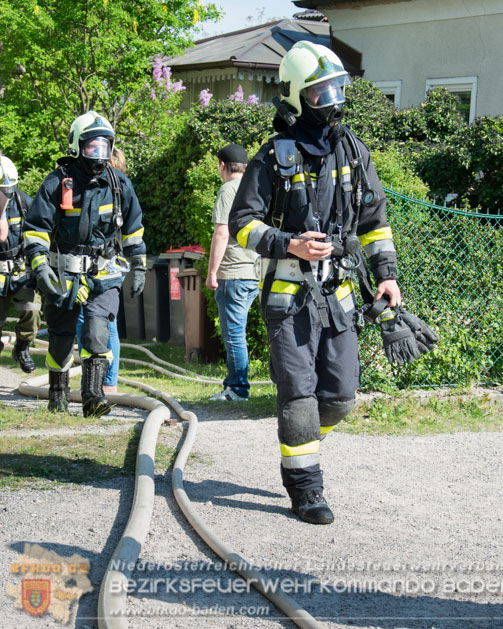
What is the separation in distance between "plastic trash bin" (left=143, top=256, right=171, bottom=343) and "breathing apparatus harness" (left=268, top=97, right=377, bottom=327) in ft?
25.1

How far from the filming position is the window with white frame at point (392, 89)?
17.9 metres

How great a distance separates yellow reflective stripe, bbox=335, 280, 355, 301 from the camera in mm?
4379

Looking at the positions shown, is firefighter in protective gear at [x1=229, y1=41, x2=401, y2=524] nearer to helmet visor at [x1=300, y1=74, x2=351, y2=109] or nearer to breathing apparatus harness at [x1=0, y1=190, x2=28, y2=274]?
helmet visor at [x1=300, y1=74, x2=351, y2=109]

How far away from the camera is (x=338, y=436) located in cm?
605

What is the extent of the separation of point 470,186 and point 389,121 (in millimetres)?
2279

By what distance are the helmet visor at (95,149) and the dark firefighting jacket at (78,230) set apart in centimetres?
18

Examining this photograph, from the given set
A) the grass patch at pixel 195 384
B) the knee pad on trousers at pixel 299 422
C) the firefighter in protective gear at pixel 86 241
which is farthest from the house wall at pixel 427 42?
the knee pad on trousers at pixel 299 422

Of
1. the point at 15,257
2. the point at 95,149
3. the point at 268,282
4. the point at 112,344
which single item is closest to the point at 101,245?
the point at 95,149

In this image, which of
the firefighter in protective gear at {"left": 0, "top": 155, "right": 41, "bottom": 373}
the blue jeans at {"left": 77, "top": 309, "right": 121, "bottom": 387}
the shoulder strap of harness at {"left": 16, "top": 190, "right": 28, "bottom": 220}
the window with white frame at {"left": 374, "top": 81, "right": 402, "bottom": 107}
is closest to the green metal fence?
the blue jeans at {"left": 77, "top": 309, "right": 121, "bottom": 387}

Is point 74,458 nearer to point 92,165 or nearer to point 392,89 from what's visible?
point 92,165

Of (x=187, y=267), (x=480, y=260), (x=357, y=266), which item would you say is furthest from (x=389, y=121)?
(x=357, y=266)

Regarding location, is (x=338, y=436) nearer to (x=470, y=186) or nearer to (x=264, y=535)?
(x=264, y=535)

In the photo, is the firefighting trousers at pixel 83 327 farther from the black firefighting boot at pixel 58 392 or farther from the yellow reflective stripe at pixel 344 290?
the yellow reflective stripe at pixel 344 290

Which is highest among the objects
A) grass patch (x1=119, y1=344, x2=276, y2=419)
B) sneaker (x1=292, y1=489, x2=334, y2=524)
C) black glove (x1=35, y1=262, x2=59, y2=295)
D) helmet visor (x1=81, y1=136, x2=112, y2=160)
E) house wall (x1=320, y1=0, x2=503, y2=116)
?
house wall (x1=320, y1=0, x2=503, y2=116)
